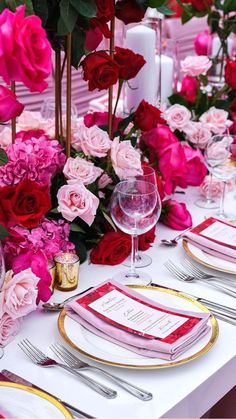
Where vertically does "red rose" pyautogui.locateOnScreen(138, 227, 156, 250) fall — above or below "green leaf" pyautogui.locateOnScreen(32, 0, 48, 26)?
below

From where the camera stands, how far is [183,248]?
1403 mm

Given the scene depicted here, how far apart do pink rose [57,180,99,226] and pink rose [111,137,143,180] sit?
0.39 feet

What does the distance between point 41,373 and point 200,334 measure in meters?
0.25

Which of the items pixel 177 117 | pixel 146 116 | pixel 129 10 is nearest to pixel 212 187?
pixel 177 117

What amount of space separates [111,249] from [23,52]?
59 centimetres

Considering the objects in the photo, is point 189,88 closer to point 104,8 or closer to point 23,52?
point 104,8

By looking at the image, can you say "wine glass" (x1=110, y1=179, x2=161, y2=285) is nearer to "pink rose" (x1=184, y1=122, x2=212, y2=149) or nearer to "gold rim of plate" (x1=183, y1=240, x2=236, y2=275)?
"gold rim of plate" (x1=183, y1=240, x2=236, y2=275)

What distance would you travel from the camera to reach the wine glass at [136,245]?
4.24ft

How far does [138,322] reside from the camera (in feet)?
3.54

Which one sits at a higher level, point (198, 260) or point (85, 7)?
point (85, 7)

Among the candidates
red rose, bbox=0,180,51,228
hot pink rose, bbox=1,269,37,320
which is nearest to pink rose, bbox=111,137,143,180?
red rose, bbox=0,180,51,228

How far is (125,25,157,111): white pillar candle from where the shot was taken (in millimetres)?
1716

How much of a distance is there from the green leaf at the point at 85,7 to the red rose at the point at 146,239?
0.46m

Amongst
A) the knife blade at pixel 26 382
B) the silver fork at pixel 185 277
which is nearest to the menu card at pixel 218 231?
the silver fork at pixel 185 277
